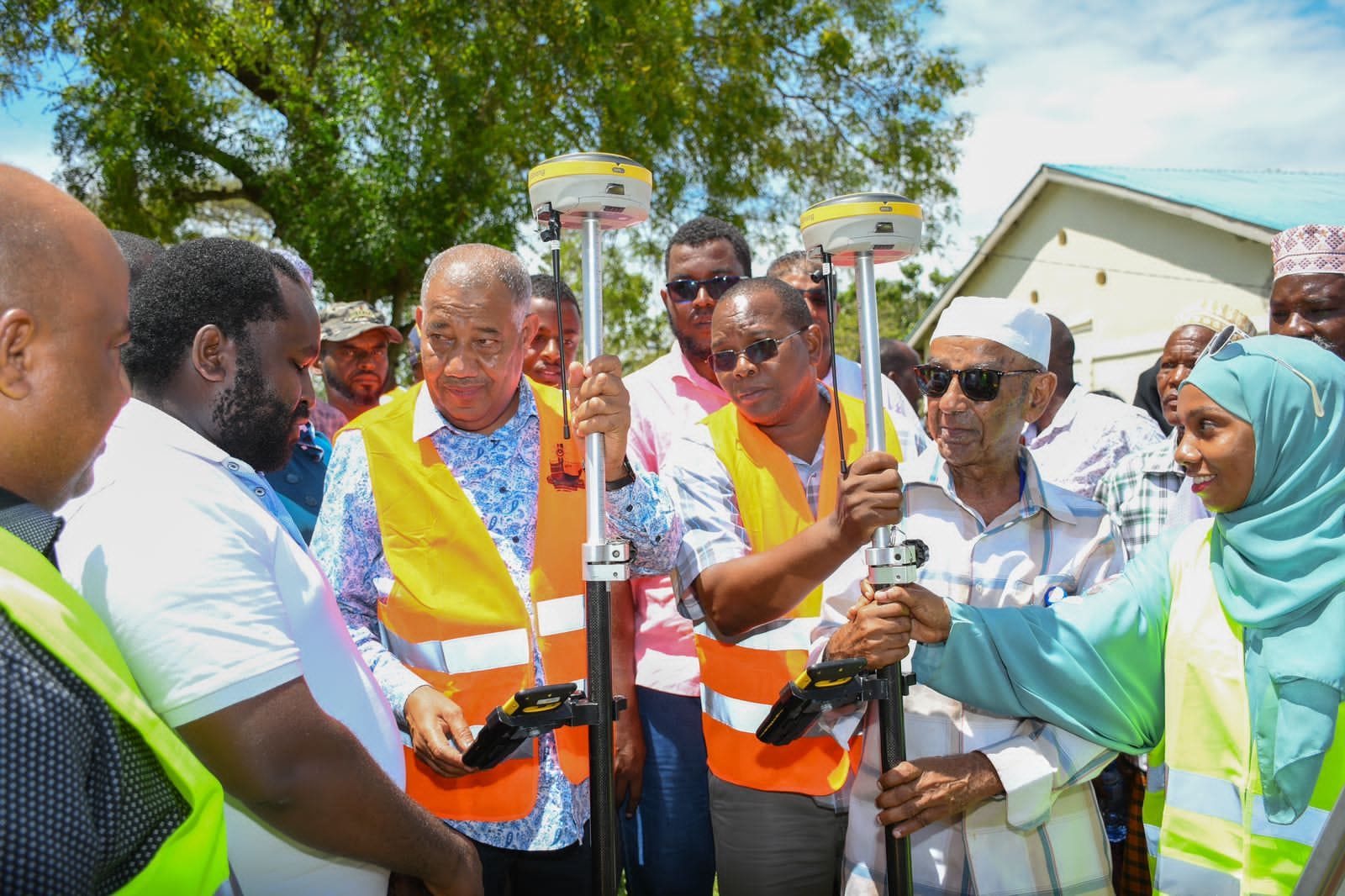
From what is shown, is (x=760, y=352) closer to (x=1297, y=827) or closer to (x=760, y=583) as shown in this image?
(x=760, y=583)

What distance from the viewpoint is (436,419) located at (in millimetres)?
3133

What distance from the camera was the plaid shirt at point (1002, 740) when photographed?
9.00 ft

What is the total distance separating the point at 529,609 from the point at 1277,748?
1.89 metres

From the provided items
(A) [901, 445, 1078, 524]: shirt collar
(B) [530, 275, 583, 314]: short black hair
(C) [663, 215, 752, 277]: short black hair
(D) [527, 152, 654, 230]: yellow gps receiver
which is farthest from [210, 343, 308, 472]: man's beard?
(C) [663, 215, 752, 277]: short black hair

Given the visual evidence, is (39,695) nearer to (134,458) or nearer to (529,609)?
(134,458)

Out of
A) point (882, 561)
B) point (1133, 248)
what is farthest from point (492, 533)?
point (1133, 248)

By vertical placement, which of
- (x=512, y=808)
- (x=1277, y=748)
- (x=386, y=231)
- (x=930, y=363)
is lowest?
(x=512, y=808)

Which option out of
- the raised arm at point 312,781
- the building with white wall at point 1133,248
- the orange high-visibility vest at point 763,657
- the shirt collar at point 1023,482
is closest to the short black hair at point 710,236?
the orange high-visibility vest at point 763,657

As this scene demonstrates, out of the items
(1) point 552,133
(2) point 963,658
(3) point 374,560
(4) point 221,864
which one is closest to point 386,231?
(1) point 552,133

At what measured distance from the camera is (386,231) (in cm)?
1120

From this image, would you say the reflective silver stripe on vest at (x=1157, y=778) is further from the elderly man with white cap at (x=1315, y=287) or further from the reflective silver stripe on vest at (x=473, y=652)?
the elderly man with white cap at (x=1315, y=287)

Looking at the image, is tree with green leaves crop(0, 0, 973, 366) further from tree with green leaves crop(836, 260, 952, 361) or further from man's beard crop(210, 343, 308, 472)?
tree with green leaves crop(836, 260, 952, 361)

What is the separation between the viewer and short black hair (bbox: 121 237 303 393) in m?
2.20

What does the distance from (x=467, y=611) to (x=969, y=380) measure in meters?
1.61
